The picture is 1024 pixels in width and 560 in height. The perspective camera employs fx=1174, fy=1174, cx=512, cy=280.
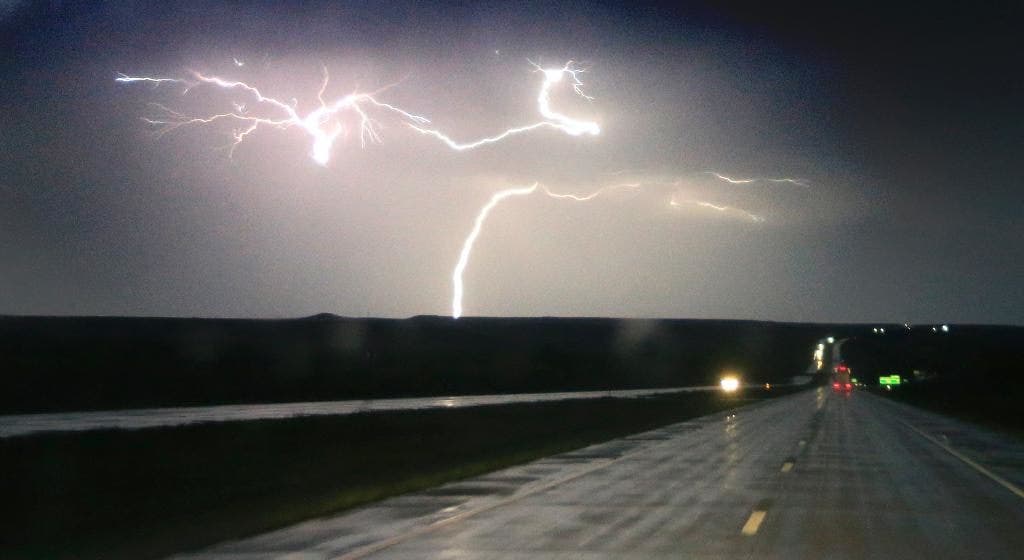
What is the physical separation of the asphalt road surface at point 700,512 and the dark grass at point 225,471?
1.51m

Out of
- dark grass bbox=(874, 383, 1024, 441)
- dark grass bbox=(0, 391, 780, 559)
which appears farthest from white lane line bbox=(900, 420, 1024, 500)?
dark grass bbox=(0, 391, 780, 559)

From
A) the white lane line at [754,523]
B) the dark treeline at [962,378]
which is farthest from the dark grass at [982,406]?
the white lane line at [754,523]

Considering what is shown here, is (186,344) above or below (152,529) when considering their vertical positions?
above

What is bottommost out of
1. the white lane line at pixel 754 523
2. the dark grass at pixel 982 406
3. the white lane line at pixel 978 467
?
the white lane line at pixel 754 523

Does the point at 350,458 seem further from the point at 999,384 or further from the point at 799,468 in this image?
the point at 999,384

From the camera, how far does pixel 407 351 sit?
448ft

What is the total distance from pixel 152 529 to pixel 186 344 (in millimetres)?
105937

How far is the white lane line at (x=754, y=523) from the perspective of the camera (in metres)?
13.6

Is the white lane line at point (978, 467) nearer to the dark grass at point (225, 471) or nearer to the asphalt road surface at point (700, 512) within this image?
the asphalt road surface at point (700, 512)

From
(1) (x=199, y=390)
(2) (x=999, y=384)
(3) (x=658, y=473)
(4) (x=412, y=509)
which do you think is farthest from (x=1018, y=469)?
(2) (x=999, y=384)

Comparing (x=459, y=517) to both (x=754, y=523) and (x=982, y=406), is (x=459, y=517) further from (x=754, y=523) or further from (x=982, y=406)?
(x=982, y=406)

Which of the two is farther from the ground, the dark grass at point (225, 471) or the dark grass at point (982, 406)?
the dark grass at point (982, 406)

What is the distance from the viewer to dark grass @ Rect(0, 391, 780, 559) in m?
15.4

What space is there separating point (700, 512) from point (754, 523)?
4.00 feet
